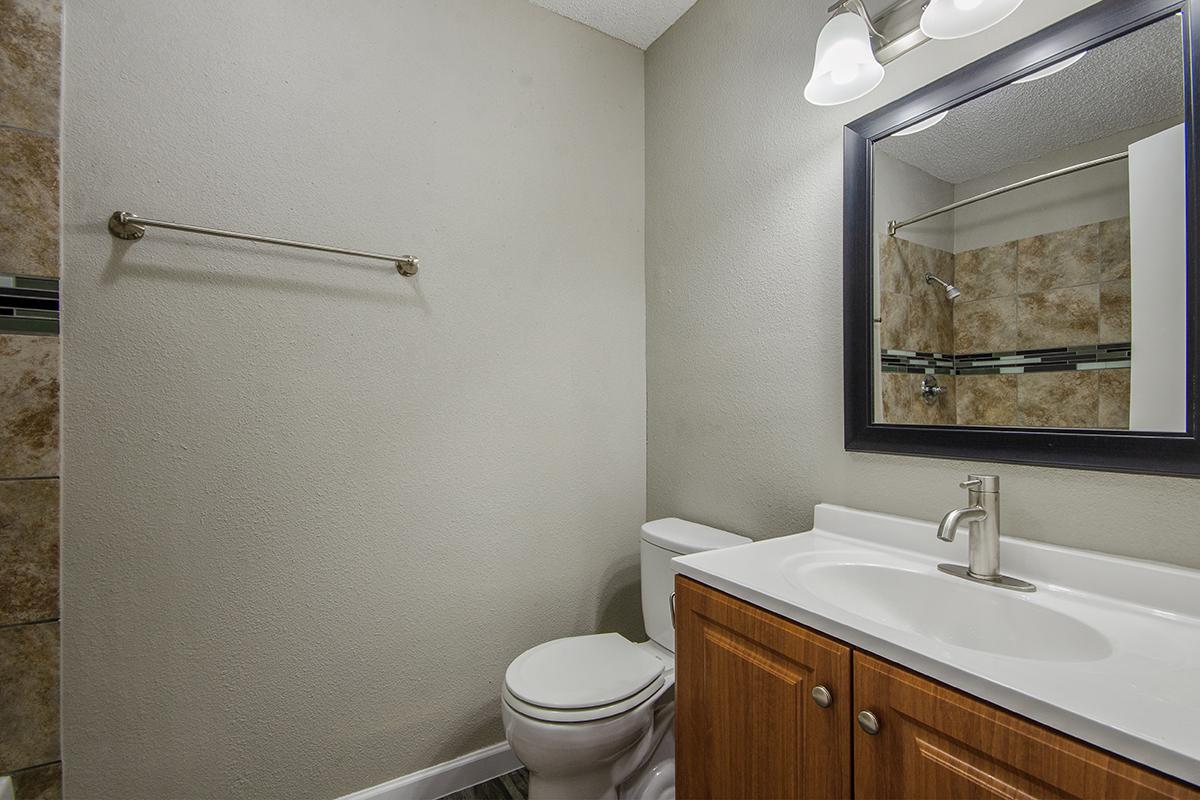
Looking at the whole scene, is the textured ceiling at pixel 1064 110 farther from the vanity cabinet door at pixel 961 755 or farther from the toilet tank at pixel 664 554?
the toilet tank at pixel 664 554

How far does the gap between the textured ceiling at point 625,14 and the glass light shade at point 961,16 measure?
3.28ft

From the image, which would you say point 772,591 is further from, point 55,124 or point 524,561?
point 55,124

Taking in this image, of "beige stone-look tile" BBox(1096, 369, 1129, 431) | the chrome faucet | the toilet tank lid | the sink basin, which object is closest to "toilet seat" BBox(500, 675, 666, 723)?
the toilet tank lid

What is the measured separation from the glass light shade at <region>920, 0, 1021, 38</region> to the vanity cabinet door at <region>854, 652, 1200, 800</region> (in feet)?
3.69

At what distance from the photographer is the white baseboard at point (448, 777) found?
1496 millimetres

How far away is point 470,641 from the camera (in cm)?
165

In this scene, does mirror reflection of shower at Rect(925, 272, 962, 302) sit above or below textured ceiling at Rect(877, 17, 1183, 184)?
below

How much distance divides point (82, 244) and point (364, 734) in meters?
1.42

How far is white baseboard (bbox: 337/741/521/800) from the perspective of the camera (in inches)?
58.9

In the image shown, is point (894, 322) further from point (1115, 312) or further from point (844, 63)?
point (844, 63)

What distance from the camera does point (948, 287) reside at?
1.13m

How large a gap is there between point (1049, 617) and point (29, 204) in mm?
2092

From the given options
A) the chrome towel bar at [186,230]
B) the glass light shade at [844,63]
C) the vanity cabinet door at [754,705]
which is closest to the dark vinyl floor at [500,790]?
the vanity cabinet door at [754,705]

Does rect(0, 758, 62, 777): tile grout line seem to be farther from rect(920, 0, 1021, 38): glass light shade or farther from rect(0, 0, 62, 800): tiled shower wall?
rect(920, 0, 1021, 38): glass light shade
